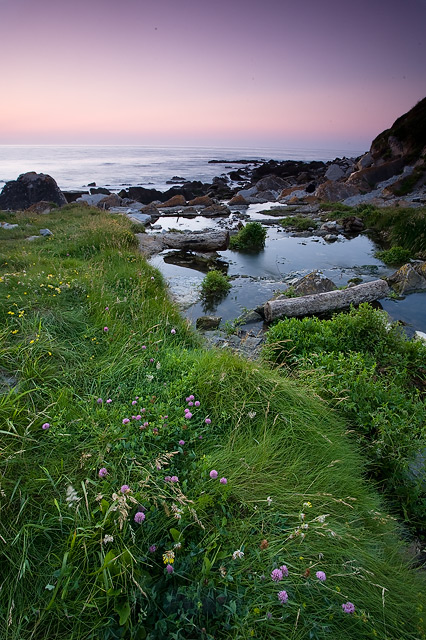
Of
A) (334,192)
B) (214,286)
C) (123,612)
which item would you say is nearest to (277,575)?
(123,612)

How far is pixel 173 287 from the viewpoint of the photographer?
10930 mm

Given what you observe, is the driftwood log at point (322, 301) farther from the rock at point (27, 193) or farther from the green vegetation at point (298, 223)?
the rock at point (27, 193)

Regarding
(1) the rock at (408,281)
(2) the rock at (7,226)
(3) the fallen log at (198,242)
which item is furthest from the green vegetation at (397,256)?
(2) the rock at (7,226)

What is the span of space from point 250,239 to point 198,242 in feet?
7.98

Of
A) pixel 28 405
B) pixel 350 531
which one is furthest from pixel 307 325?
pixel 28 405

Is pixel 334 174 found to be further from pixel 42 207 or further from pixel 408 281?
pixel 408 281

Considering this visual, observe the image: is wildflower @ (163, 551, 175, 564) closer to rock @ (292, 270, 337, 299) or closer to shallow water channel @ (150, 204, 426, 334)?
shallow water channel @ (150, 204, 426, 334)

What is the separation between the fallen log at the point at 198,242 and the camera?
15281mm

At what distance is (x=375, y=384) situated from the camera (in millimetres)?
4324

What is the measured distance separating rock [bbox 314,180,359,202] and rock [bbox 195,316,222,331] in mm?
24465

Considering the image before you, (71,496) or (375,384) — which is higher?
(71,496)

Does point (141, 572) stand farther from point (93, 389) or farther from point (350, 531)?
point (93, 389)

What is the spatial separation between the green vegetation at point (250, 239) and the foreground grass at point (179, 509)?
39.6 ft

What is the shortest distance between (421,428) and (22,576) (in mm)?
3914
